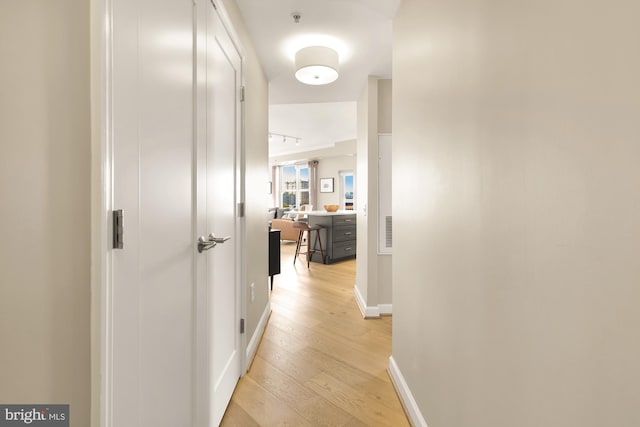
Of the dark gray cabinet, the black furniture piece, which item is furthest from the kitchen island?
the black furniture piece

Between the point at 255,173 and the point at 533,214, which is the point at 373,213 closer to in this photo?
the point at 255,173

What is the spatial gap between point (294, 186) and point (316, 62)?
7.38 meters

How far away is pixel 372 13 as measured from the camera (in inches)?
76.8

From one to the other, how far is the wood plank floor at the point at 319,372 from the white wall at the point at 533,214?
0.49 metres

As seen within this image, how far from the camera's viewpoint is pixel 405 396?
5.29 feet

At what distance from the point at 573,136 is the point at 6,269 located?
1.19m

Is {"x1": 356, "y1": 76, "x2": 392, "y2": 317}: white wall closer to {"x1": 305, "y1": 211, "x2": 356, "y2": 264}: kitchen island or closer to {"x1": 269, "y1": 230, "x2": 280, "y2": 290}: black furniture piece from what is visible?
{"x1": 269, "y1": 230, "x2": 280, "y2": 290}: black furniture piece

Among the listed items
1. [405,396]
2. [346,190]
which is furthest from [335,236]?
[405,396]

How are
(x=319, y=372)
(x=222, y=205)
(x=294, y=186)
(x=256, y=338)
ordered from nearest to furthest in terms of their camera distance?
(x=222, y=205), (x=319, y=372), (x=256, y=338), (x=294, y=186)

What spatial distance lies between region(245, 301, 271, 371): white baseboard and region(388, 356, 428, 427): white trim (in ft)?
3.18

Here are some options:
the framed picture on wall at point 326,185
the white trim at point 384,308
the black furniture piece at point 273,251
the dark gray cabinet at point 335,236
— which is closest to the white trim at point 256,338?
the black furniture piece at point 273,251

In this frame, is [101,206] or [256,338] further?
[256,338]

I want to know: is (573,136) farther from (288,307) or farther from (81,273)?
(288,307)

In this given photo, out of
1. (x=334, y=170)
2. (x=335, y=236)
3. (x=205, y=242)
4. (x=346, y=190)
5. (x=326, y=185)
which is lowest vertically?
(x=335, y=236)
